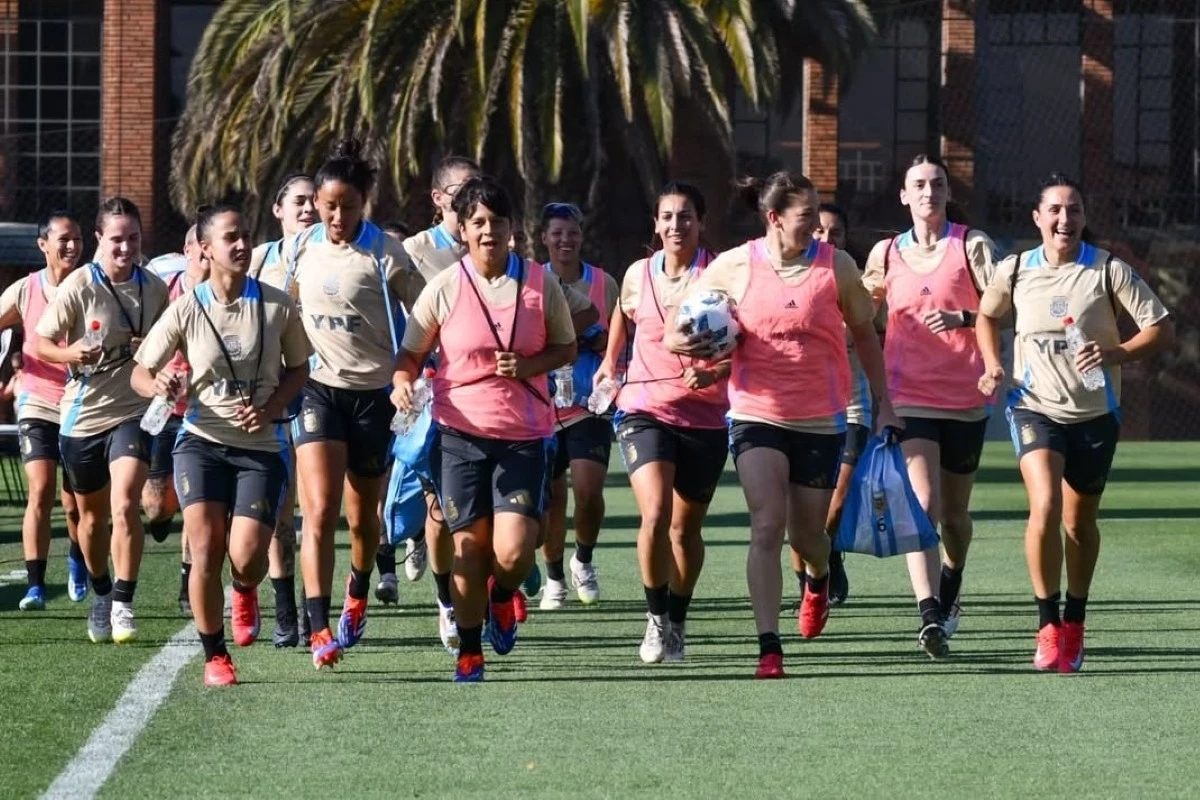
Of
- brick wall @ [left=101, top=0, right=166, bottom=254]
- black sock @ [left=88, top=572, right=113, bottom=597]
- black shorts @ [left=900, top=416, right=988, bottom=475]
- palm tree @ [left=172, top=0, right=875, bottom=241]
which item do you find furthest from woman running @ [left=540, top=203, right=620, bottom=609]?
brick wall @ [left=101, top=0, right=166, bottom=254]

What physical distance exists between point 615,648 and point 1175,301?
2622 cm

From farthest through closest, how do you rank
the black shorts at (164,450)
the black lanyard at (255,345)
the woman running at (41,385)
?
the black shorts at (164,450), the woman running at (41,385), the black lanyard at (255,345)

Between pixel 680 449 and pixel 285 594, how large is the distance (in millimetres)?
1930

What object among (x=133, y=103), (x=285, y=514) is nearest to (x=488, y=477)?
(x=285, y=514)

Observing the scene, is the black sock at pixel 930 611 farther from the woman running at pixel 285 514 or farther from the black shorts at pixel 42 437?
the black shorts at pixel 42 437

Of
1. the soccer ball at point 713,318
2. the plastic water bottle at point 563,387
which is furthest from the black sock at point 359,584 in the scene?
the soccer ball at point 713,318

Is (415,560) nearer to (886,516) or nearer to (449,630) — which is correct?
(449,630)

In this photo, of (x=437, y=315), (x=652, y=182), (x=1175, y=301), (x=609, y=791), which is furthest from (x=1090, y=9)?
(x=609, y=791)

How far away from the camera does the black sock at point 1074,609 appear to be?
358 inches

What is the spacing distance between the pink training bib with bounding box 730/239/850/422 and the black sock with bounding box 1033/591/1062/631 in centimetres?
118

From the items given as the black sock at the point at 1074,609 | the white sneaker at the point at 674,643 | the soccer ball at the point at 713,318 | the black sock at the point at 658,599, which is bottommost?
the white sneaker at the point at 674,643

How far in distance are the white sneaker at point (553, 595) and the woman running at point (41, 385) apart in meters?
2.57

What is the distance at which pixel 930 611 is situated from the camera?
957 cm

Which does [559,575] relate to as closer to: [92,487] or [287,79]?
[92,487]
